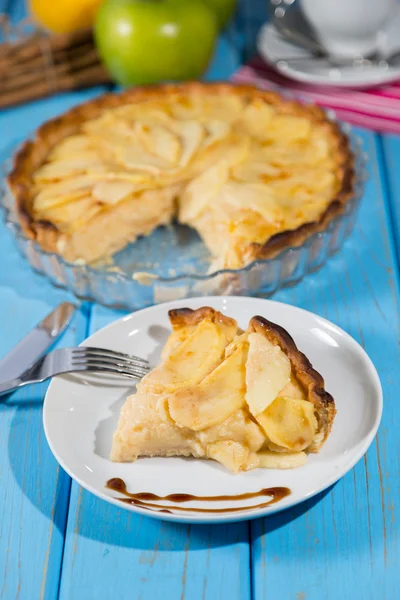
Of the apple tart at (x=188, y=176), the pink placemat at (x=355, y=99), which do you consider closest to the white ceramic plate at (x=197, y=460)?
the apple tart at (x=188, y=176)

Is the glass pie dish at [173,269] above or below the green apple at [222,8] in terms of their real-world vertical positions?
below

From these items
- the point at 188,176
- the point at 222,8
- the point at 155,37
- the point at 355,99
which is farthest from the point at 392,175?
the point at 222,8

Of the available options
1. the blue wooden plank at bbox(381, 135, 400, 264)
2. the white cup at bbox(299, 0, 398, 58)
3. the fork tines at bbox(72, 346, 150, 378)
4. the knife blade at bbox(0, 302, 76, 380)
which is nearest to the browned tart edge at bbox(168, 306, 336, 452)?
the fork tines at bbox(72, 346, 150, 378)

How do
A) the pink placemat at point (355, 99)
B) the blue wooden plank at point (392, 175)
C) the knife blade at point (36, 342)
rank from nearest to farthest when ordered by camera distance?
the knife blade at point (36, 342) → the blue wooden plank at point (392, 175) → the pink placemat at point (355, 99)

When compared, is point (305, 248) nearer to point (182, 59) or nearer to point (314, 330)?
point (314, 330)

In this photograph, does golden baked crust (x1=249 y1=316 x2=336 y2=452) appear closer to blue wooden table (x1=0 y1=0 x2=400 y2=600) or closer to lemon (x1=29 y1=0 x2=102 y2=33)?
blue wooden table (x1=0 y1=0 x2=400 y2=600)

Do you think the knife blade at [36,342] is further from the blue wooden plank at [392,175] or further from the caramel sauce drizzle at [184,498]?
the blue wooden plank at [392,175]
